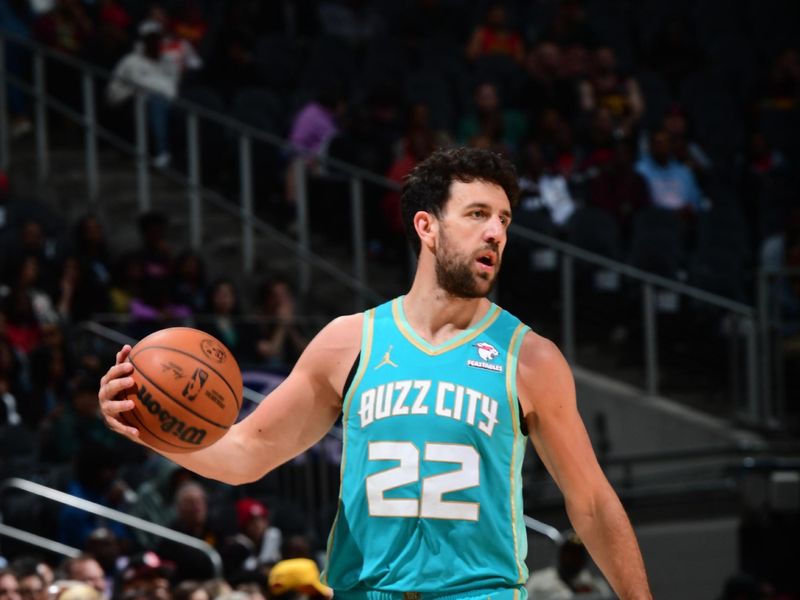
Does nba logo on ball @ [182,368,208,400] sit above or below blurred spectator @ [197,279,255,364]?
below

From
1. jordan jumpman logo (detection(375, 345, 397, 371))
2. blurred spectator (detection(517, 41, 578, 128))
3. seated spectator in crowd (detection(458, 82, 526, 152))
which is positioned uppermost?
blurred spectator (detection(517, 41, 578, 128))

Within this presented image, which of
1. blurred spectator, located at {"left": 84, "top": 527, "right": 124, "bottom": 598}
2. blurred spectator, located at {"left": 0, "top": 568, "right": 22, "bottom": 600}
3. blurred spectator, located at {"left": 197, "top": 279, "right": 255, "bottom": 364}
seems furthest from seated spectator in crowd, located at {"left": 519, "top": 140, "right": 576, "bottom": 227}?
blurred spectator, located at {"left": 0, "top": 568, "right": 22, "bottom": 600}

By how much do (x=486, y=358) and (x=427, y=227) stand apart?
44 centimetres

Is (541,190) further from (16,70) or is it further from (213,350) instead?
(213,350)

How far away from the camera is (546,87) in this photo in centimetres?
1532

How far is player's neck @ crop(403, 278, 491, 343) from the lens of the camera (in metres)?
4.56

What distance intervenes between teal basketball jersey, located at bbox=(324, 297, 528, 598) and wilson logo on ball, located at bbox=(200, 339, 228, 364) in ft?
1.29

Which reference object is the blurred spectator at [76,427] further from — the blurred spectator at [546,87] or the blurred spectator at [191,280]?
the blurred spectator at [546,87]

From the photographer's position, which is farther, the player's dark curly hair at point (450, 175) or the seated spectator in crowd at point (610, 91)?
the seated spectator in crowd at point (610, 91)

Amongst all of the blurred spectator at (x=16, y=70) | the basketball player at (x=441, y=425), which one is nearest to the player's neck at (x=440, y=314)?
the basketball player at (x=441, y=425)

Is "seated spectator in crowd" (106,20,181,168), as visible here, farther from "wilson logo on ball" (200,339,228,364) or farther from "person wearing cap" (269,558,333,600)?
"wilson logo on ball" (200,339,228,364)

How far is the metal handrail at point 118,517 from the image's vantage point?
8953 mm

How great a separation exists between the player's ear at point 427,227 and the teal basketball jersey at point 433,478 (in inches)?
12.7

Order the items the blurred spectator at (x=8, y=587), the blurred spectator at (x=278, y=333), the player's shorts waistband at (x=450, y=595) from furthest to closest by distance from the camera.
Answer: the blurred spectator at (x=278, y=333)
the blurred spectator at (x=8, y=587)
the player's shorts waistband at (x=450, y=595)
